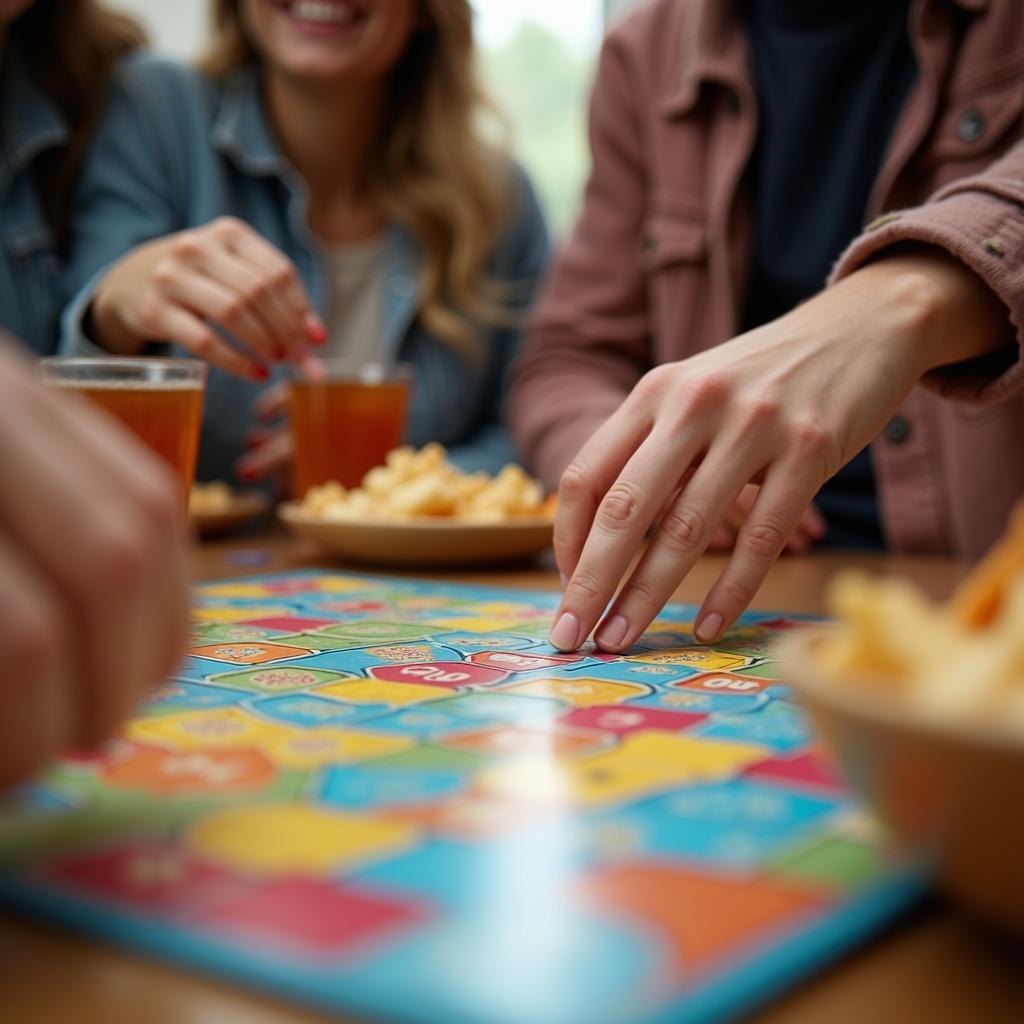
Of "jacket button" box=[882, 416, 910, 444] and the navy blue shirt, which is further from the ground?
the navy blue shirt

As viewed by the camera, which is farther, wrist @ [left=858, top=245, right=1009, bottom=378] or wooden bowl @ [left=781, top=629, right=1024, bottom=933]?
A: wrist @ [left=858, top=245, right=1009, bottom=378]

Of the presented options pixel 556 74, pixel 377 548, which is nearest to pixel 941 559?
pixel 377 548

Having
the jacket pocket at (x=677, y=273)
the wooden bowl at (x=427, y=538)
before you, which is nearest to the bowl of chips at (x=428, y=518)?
the wooden bowl at (x=427, y=538)

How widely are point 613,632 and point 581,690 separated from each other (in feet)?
0.41

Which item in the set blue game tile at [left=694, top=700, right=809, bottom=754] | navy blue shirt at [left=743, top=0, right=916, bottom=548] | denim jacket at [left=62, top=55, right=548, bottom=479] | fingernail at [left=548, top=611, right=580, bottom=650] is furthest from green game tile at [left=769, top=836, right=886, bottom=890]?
denim jacket at [left=62, top=55, right=548, bottom=479]

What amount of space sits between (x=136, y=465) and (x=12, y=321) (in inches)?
59.3

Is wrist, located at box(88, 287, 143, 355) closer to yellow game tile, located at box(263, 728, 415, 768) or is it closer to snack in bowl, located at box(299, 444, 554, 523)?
snack in bowl, located at box(299, 444, 554, 523)

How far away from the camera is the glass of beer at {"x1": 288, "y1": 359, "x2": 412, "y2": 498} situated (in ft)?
4.45

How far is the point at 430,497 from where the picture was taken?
3.82ft

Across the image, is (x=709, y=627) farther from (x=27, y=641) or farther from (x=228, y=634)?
(x=27, y=641)

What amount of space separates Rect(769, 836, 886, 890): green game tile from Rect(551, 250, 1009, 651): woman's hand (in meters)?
0.34

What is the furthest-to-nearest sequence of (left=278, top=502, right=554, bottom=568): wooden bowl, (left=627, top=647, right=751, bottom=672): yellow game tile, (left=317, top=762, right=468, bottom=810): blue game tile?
(left=278, top=502, right=554, bottom=568): wooden bowl → (left=627, top=647, right=751, bottom=672): yellow game tile → (left=317, top=762, right=468, bottom=810): blue game tile

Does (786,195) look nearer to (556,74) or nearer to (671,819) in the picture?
(671,819)

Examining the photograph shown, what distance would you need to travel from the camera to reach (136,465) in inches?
15.0
